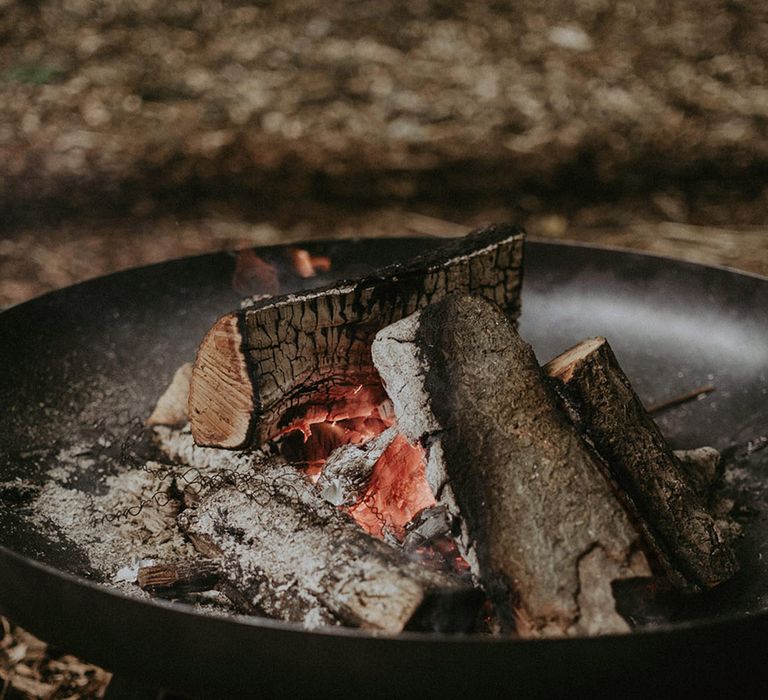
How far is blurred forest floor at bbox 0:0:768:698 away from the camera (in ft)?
13.3

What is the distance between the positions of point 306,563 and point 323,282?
1.07 meters

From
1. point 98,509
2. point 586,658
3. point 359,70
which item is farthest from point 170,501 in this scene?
point 359,70

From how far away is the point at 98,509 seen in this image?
159 centimetres

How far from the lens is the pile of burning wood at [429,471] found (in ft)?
3.74

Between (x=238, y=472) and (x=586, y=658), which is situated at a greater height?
(x=586, y=658)

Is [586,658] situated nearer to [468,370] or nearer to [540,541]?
[540,541]

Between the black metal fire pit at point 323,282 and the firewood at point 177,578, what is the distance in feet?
0.43

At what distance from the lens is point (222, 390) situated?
148cm

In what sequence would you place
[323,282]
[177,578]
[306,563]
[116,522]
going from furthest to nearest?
1. [323,282]
2. [116,522]
3. [177,578]
4. [306,563]

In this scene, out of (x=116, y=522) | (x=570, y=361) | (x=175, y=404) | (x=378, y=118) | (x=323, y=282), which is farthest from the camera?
(x=378, y=118)

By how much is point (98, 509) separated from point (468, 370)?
81 cm

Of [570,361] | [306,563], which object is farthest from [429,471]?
[570,361]

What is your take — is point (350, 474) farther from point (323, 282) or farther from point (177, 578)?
point (323, 282)

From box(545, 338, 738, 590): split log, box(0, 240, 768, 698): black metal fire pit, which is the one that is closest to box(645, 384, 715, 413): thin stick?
box(0, 240, 768, 698): black metal fire pit
